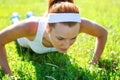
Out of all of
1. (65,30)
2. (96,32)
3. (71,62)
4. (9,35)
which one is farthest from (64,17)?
(96,32)

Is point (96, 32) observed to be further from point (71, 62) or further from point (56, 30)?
point (56, 30)

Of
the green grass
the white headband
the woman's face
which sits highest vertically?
the white headband

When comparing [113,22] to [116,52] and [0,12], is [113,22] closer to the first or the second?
[116,52]

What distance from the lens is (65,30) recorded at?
16.3ft

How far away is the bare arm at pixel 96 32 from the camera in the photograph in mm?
5848

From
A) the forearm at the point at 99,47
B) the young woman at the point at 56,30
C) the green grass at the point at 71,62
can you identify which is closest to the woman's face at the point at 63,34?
the young woman at the point at 56,30

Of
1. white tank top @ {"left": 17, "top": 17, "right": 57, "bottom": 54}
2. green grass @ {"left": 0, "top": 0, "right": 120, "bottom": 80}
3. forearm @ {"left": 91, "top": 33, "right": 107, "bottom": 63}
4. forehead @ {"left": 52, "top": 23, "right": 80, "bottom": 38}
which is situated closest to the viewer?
forehead @ {"left": 52, "top": 23, "right": 80, "bottom": 38}

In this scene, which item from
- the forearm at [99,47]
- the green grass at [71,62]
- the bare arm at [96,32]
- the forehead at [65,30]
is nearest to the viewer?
the forehead at [65,30]

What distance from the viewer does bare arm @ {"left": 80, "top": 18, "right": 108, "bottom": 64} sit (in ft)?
19.2

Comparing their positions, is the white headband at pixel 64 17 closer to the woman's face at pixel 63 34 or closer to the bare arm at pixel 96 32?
the woman's face at pixel 63 34

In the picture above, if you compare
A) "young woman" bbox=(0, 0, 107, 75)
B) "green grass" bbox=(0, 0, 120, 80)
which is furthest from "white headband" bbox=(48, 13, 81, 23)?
"green grass" bbox=(0, 0, 120, 80)

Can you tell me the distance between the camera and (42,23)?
223 inches

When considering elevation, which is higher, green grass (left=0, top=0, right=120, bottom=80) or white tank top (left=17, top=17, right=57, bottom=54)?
white tank top (left=17, top=17, right=57, bottom=54)

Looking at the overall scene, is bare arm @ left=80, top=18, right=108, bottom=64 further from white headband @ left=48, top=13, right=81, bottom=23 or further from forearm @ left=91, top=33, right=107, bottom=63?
white headband @ left=48, top=13, right=81, bottom=23
